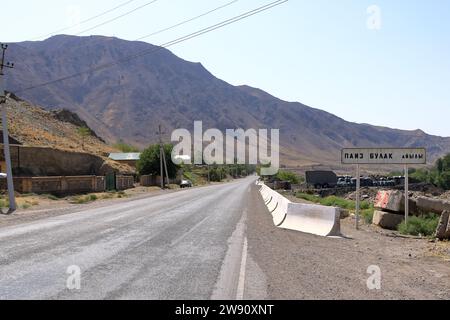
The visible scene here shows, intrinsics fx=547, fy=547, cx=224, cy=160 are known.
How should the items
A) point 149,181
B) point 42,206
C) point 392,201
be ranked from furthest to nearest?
point 149,181 < point 42,206 < point 392,201

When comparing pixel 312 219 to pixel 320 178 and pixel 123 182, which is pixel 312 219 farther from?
pixel 320 178

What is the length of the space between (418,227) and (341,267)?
802 cm

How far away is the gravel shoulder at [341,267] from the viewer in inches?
331

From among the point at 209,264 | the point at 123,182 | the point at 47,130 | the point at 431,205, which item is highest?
the point at 47,130

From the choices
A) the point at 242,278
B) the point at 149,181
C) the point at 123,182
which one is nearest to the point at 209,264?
the point at 242,278

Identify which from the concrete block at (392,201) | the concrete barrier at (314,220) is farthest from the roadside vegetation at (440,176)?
the concrete barrier at (314,220)

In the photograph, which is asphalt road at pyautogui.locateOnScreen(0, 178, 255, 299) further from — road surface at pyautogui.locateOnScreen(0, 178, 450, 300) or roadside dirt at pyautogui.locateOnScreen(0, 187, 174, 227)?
roadside dirt at pyautogui.locateOnScreen(0, 187, 174, 227)

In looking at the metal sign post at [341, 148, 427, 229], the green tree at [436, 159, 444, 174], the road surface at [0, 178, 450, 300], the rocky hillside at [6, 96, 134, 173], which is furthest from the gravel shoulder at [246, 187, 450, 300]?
the green tree at [436, 159, 444, 174]

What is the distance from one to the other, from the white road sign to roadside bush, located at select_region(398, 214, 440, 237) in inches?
77.6

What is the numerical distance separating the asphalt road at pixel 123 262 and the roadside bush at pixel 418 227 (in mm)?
5304

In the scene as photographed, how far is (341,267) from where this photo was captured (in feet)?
35.6

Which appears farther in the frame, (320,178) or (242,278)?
(320,178)

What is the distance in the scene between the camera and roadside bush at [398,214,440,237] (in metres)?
17.5
